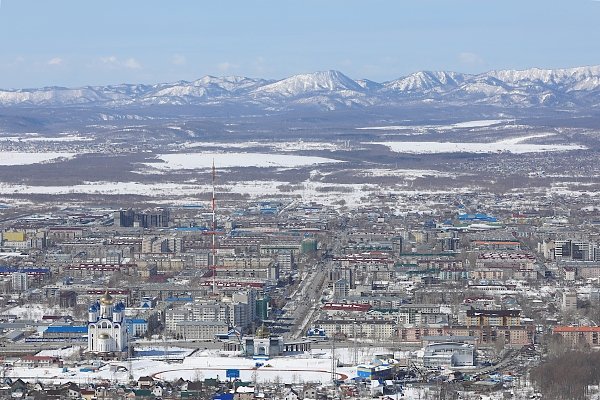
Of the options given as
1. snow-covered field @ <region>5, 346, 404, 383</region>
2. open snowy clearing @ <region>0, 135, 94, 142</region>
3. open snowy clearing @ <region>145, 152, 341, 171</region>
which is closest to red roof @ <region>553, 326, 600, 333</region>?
snow-covered field @ <region>5, 346, 404, 383</region>

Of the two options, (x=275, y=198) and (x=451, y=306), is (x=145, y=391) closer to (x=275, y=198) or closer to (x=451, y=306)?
(x=451, y=306)

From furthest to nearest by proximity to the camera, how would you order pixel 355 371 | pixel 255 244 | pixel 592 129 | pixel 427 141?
pixel 592 129 < pixel 427 141 < pixel 255 244 < pixel 355 371

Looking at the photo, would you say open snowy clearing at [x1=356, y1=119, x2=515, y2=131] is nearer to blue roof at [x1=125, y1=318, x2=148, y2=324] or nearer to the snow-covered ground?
the snow-covered ground

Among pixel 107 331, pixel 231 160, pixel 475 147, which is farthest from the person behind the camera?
pixel 475 147

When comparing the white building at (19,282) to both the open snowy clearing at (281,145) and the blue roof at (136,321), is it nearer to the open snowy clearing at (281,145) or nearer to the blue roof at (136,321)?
the blue roof at (136,321)

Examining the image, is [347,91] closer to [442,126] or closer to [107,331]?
[442,126]

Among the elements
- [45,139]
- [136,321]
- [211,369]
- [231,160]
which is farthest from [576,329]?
[45,139]

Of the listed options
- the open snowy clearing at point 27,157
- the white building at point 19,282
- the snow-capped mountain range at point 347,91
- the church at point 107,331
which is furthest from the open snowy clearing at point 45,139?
the church at point 107,331

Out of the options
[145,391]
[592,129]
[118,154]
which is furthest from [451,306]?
[592,129]
